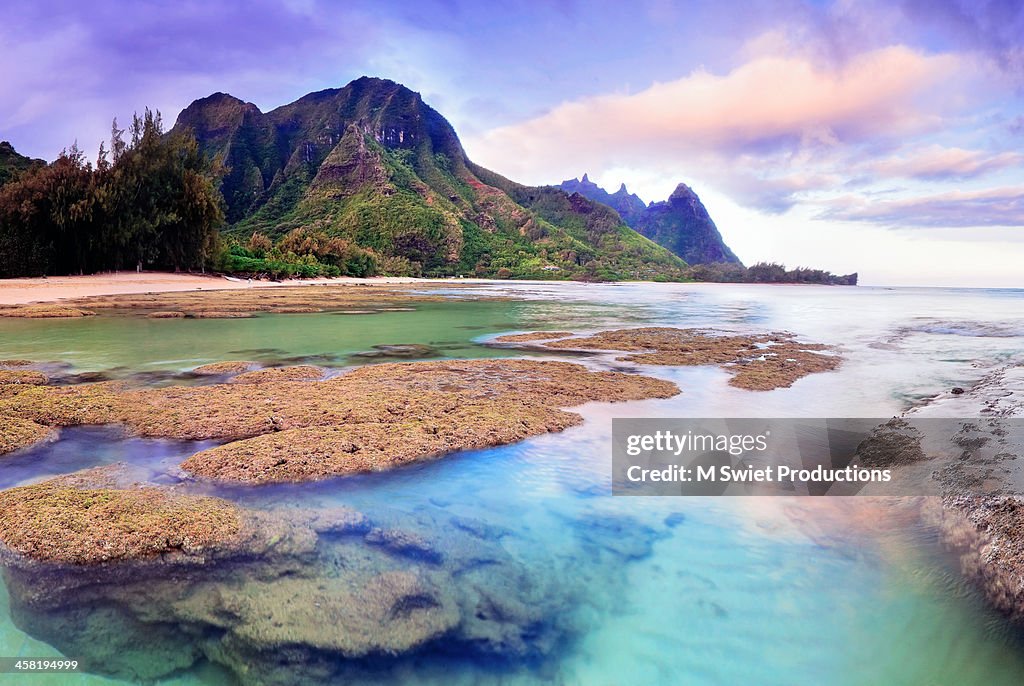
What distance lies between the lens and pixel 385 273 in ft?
282

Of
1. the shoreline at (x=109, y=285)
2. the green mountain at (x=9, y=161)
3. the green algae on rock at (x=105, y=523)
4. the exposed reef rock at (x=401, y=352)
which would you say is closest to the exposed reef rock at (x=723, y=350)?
the exposed reef rock at (x=401, y=352)

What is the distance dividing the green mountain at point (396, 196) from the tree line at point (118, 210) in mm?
29603

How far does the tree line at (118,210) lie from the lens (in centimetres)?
3178

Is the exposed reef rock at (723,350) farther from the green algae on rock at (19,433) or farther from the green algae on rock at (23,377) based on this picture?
the green algae on rock at (19,433)

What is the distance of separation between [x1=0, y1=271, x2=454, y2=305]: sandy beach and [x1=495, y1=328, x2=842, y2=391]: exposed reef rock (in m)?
26.9

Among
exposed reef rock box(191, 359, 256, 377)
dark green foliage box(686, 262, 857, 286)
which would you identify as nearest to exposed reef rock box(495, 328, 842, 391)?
exposed reef rock box(191, 359, 256, 377)

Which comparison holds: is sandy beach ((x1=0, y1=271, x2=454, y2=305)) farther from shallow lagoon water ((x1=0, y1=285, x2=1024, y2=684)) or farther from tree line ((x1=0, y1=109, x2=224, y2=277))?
shallow lagoon water ((x1=0, y1=285, x2=1024, y2=684))

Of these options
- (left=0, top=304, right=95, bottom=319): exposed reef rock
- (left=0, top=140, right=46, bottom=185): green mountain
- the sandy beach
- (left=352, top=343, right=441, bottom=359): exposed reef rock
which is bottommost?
(left=352, top=343, right=441, bottom=359): exposed reef rock

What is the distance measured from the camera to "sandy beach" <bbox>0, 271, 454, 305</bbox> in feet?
92.2

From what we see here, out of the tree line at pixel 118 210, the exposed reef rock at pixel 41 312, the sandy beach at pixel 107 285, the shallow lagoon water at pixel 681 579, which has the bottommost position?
the shallow lagoon water at pixel 681 579

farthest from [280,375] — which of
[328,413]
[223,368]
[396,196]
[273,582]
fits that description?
[396,196]

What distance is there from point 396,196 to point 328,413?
112 meters

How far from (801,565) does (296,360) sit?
11.0 meters

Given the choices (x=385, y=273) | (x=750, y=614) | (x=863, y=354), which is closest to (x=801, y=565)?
(x=750, y=614)
